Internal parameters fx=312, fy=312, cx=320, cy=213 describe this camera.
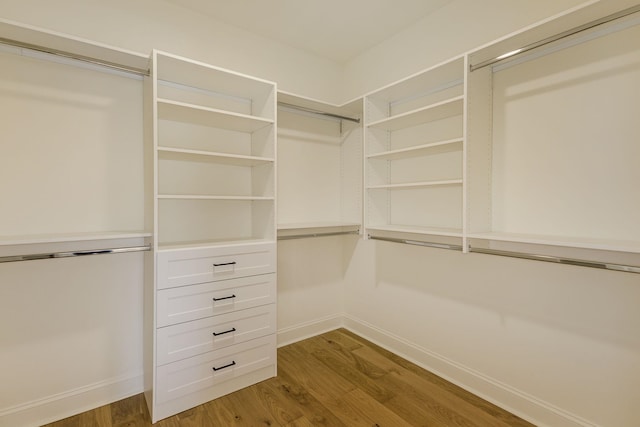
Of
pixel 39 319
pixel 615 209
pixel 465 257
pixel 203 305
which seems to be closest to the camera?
pixel 615 209

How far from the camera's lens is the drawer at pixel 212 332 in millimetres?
1842

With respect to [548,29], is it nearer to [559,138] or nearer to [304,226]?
[559,138]

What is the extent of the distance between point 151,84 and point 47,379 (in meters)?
1.84

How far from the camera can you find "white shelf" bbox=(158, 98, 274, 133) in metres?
1.91

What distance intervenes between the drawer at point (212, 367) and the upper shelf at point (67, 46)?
1834 mm

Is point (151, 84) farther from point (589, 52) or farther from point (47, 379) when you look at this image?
point (589, 52)

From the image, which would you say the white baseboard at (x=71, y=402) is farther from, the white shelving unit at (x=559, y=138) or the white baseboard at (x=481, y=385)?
the white shelving unit at (x=559, y=138)

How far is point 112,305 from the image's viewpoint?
2.01m

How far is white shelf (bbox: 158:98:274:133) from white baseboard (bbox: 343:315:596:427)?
80.7 inches

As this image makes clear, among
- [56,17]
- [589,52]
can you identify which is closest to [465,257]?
[589,52]

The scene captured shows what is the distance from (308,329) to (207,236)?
1322 millimetres

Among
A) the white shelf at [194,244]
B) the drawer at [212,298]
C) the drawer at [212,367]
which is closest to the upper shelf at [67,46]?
the white shelf at [194,244]

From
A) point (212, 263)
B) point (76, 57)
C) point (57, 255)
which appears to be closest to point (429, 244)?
point (212, 263)

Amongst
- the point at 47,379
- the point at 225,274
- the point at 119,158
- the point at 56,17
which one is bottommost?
the point at 47,379
